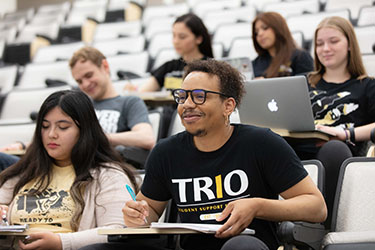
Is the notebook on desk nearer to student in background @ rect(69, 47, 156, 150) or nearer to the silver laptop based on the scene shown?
the silver laptop

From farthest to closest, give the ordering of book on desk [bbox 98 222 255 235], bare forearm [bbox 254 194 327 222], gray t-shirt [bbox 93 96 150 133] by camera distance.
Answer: gray t-shirt [bbox 93 96 150 133]
bare forearm [bbox 254 194 327 222]
book on desk [bbox 98 222 255 235]

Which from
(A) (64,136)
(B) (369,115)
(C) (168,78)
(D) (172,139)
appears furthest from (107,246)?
(C) (168,78)

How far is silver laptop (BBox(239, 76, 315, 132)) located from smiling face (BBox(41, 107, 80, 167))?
69 cm

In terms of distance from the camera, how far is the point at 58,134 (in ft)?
6.80

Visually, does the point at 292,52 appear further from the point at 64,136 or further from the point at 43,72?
the point at 43,72

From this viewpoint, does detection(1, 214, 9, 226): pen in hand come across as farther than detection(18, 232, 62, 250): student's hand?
Yes

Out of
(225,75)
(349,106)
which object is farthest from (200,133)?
(349,106)

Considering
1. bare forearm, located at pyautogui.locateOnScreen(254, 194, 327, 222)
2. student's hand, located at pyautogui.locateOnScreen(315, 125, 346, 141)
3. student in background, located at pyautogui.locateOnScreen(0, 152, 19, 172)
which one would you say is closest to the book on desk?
bare forearm, located at pyautogui.locateOnScreen(254, 194, 327, 222)

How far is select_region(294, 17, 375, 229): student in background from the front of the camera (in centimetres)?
237

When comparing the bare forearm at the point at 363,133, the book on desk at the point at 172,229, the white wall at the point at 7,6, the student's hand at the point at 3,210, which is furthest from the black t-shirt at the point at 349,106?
the white wall at the point at 7,6

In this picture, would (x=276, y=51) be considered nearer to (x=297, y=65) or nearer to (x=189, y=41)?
(x=297, y=65)

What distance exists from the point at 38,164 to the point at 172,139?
0.59 metres

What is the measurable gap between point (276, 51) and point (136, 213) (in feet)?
5.76

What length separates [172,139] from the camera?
69.8 inches
